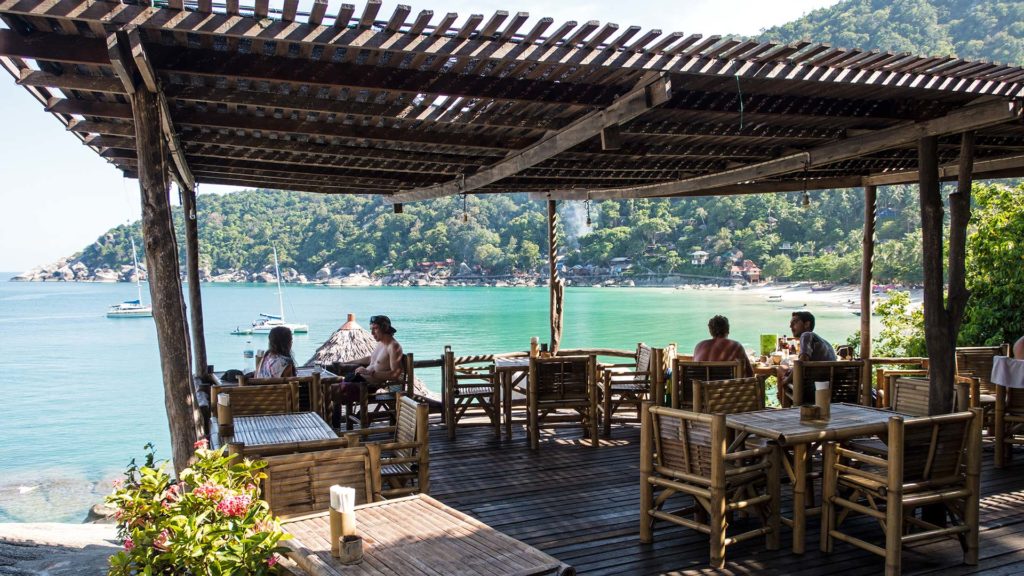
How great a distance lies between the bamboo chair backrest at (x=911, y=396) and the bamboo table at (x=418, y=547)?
3.42 m

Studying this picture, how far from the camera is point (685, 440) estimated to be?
3.91 m

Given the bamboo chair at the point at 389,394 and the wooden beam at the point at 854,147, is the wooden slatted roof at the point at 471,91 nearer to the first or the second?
the wooden beam at the point at 854,147

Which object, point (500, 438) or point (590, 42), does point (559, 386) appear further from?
point (590, 42)

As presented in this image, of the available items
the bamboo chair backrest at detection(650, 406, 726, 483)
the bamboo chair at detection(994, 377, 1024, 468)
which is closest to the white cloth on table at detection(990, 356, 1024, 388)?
the bamboo chair at detection(994, 377, 1024, 468)

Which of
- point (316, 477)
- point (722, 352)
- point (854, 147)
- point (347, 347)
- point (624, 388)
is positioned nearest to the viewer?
point (316, 477)

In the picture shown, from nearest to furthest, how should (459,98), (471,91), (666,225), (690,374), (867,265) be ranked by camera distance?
→ (471,91) < (459,98) < (690,374) < (867,265) < (666,225)

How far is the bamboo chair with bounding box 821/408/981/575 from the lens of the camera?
362cm

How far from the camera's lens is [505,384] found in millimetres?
6957

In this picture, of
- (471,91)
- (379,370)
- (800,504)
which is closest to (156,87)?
(471,91)

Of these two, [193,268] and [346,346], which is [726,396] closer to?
[193,268]

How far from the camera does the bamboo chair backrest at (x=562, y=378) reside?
637cm

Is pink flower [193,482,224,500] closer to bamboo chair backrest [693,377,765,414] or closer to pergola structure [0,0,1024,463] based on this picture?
pergola structure [0,0,1024,463]

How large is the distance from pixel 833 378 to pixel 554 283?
4.64 metres

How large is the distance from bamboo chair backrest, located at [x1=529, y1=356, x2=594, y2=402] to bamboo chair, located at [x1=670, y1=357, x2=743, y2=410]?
0.75 meters
